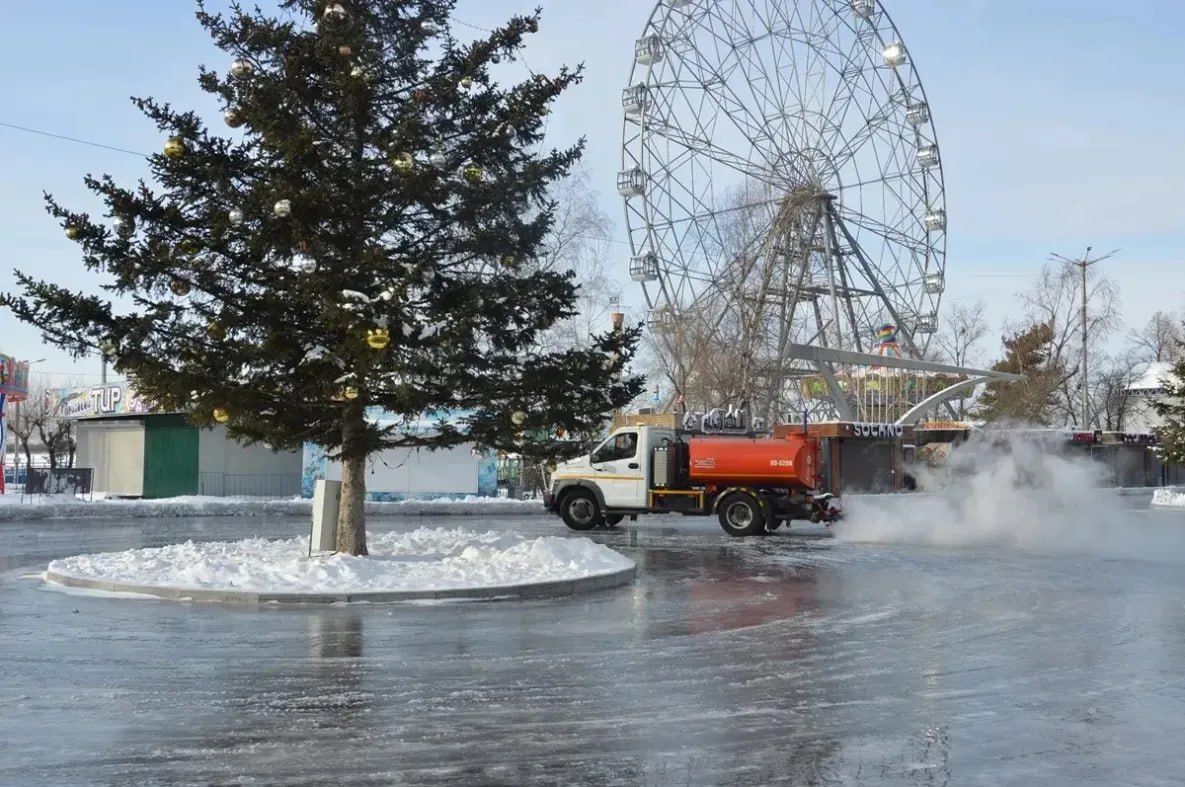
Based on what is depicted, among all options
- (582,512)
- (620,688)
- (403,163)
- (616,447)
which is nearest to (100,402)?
(582,512)

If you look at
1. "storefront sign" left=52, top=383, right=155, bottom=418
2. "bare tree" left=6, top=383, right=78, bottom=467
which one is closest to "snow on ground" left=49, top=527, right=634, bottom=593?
"storefront sign" left=52, top=383, right=155, bottom=418

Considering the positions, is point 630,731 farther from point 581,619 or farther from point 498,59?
point 498,59

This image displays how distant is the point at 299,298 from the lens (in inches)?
585

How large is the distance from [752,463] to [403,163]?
13.9 m

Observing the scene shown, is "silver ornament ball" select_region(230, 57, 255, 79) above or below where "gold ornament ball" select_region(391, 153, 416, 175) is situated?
above

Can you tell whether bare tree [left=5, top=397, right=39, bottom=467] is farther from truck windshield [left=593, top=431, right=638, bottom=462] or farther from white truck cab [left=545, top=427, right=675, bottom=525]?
truck windshield [left=593, top=431, right=638, bottom=462]

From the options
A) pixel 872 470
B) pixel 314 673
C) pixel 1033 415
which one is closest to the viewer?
pixel 314 673

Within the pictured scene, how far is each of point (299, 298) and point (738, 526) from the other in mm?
13889

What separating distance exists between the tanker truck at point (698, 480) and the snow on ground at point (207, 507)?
994 cm

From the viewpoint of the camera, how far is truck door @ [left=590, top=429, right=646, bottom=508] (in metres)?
26.9

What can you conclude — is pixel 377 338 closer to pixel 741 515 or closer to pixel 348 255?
pixel 348 255

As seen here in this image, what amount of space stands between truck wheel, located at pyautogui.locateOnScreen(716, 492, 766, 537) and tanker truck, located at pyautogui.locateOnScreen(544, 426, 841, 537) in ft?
0.07

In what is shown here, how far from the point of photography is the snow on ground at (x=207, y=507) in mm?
33906

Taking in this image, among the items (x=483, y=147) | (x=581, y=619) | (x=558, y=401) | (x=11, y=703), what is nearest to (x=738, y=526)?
(x=558, y=401)
